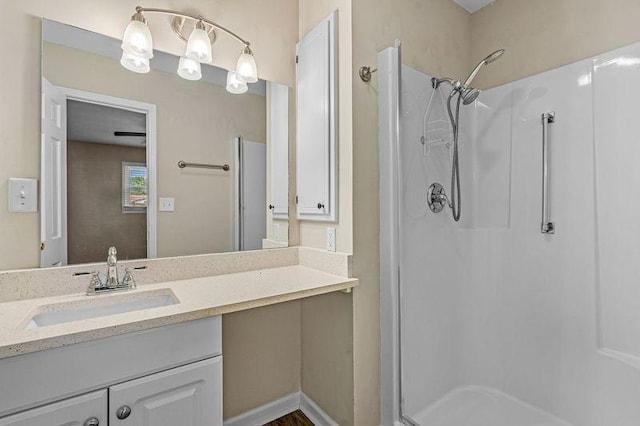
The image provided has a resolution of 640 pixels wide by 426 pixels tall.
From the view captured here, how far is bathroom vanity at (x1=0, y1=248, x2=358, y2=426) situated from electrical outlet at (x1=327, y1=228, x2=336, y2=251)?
200mm

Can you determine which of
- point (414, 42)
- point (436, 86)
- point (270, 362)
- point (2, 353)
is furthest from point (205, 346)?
point (414, 42)

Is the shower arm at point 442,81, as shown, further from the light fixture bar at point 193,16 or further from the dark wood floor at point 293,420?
the dark wood floor at point 293,420

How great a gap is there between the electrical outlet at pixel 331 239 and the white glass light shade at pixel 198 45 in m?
1.02

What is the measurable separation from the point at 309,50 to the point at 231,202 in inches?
36.3

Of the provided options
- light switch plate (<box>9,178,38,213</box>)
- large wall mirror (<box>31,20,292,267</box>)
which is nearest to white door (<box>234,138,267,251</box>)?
large wall mirror (<box>31,20,292,267</box>)

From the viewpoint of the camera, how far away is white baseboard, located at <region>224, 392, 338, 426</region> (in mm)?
1629

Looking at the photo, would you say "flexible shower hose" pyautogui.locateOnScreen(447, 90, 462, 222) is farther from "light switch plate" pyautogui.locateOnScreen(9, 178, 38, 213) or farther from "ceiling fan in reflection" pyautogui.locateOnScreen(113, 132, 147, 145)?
"light switch plate" pyautogui.locateOnScreen(9, 178, 38, 213)

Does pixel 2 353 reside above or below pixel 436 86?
below

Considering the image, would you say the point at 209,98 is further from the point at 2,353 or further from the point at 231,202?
the point at 2,353

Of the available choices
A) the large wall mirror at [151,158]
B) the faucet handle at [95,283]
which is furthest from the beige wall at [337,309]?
the faucet handle at [95,283]

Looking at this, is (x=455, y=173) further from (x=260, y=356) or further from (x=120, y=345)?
(x=120, y=345)

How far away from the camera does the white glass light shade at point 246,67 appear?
5.13 feet

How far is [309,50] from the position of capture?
1.69m

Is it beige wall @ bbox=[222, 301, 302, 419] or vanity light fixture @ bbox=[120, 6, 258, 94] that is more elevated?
vanity light fixture @ bbox=[120, 6, 258, 94]
